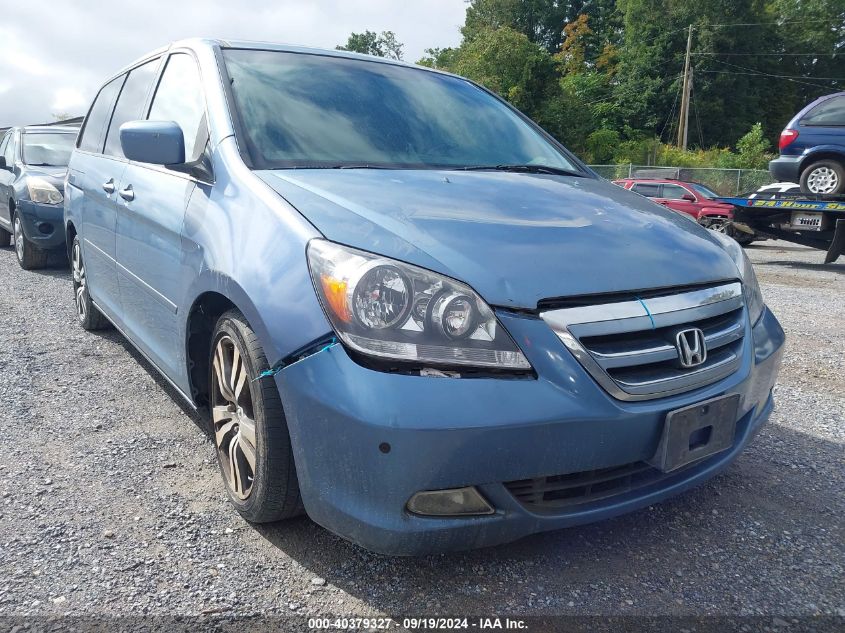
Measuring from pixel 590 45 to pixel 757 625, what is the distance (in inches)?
2109

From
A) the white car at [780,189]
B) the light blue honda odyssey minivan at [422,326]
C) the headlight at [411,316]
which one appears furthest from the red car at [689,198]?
the headlight at [411,316]

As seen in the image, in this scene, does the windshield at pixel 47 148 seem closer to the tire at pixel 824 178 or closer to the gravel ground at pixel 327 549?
the gravel ground at pixel 327 549

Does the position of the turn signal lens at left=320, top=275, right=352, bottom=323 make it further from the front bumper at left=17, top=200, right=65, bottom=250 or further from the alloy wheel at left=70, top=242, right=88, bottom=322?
the front bumper at left=17, top=200, right=65, bottom=250

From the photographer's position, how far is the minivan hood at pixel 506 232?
1.85 m

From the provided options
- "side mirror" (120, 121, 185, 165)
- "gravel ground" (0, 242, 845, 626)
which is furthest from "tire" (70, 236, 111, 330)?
"side mirror" (120, 121, 185, 165)

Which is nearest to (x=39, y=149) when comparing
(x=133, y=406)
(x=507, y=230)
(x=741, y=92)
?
(x=133, y=406)

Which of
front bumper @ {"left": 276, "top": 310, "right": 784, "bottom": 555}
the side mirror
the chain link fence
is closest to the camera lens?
front bumper @ {"left": 276, "top": 310, "right": 784, "bottom": 555}

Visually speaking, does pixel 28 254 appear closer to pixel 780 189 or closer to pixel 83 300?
pixel 83 300

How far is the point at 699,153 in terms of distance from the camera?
34.7 meters

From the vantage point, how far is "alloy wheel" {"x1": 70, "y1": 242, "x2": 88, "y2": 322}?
4594mm

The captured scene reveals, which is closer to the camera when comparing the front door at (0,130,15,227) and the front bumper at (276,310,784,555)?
the front bumper at (276,310,784,555)

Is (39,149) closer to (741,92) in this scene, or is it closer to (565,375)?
(565,375)

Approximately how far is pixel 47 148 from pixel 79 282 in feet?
14.9

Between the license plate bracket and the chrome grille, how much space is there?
0.23 ft
